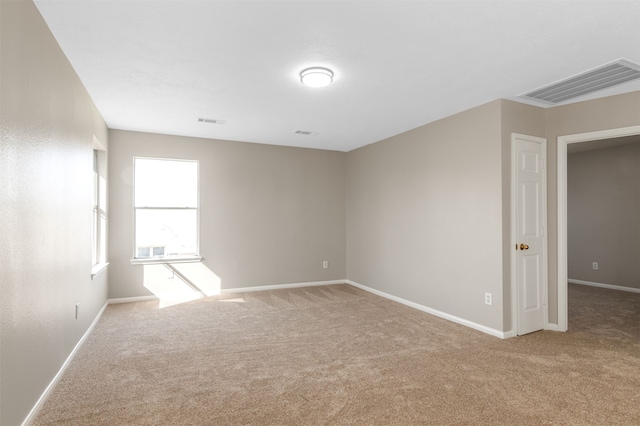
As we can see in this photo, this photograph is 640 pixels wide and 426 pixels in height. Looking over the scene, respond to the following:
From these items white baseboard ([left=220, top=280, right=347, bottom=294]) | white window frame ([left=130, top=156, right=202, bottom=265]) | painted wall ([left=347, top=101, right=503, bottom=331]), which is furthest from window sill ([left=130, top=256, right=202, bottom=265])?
painted wall ([left=347, top=101, right=503, bottom=331])

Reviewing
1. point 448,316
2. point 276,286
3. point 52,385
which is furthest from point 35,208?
point 276,286

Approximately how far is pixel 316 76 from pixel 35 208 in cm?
222

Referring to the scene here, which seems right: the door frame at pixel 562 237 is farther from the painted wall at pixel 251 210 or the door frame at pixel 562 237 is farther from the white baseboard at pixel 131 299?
the white baseboard at pixel 131 299

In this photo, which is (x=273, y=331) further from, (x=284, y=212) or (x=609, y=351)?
(x=609, y=351)

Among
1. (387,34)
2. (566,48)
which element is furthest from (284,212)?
(566,48)

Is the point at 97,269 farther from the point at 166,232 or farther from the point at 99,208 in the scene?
the point at 166,232

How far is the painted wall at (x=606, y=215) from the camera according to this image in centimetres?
595

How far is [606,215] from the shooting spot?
6.30 m

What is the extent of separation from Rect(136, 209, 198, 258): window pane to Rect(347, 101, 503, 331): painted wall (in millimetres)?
2877

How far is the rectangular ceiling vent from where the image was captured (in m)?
2.93

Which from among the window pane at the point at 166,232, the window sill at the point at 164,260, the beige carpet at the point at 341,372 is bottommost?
the beige carpet at the point at 341,372

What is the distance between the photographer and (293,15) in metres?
2.20

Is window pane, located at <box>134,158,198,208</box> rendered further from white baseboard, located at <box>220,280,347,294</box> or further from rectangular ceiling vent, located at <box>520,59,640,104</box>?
rectangular ceiling vent, located at <box>520,59,640,104</box>

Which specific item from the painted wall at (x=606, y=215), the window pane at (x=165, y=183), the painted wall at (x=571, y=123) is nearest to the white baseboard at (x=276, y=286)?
the window pane at (x=165, y=183)
